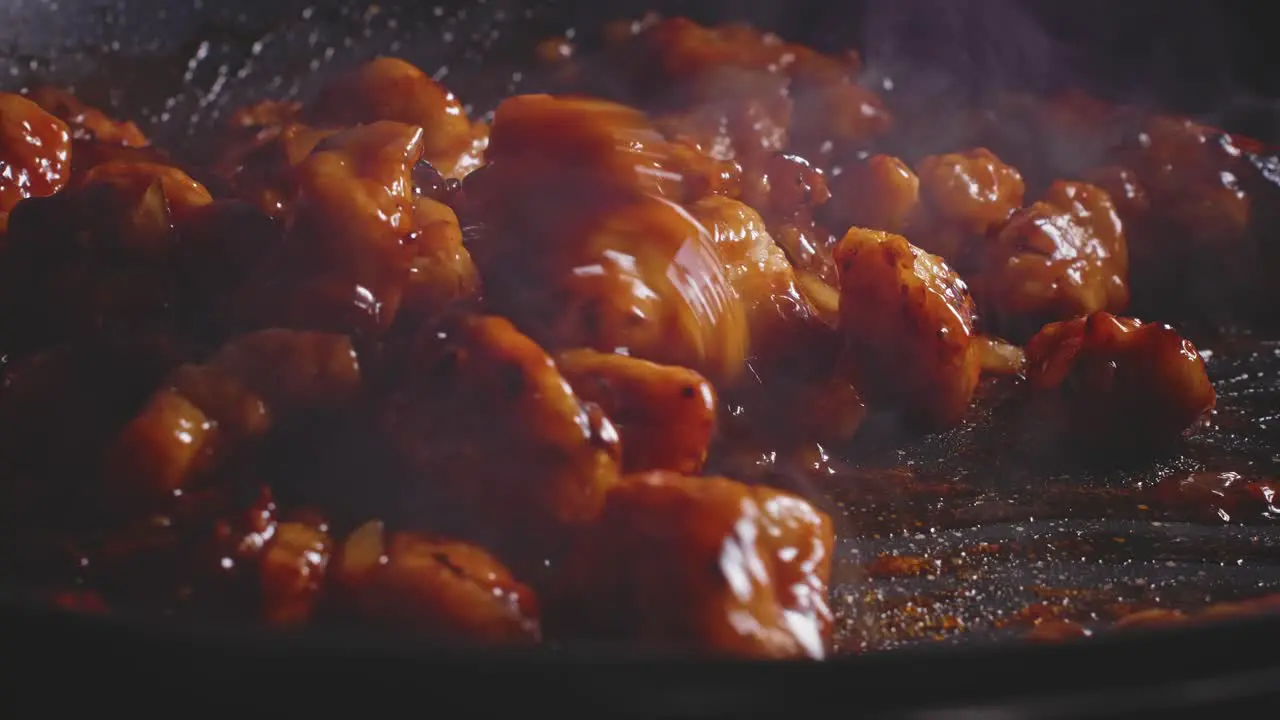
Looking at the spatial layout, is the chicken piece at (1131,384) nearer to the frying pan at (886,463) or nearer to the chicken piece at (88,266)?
the frying pan at (886,463)

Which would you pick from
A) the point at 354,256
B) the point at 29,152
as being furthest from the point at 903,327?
the point at 29,152

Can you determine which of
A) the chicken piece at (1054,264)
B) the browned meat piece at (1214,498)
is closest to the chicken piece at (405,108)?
the chicken piece at (1054,264)

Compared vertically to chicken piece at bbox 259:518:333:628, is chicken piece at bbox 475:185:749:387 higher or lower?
higher

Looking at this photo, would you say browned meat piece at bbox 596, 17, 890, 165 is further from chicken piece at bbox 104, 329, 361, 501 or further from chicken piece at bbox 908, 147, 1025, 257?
chicken piece at bbox 104, 329, 361, 501

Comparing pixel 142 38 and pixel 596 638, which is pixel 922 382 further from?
pixel 142 38

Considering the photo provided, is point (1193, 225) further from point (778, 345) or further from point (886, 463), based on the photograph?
point (778, 345)

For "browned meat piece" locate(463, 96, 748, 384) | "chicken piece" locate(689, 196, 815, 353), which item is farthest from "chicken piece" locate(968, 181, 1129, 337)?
"browned meat piece" locate(463, 96, 748, 384)

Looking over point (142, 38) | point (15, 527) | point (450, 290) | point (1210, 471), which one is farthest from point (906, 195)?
point (142, 38)

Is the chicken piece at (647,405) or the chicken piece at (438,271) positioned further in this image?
the chicken piece at (438,271)
